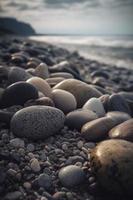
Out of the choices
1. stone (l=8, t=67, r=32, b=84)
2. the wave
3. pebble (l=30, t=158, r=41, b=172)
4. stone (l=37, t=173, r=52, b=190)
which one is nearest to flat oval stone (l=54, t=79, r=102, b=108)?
stone (l=8, t=67, r=32, b=84)

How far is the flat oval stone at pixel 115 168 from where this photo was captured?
198 cm

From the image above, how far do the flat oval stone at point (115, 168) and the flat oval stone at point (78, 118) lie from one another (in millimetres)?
717

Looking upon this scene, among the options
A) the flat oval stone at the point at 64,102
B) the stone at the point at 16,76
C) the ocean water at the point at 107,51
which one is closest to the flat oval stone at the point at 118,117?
the flat oval stone at the point at 64,102

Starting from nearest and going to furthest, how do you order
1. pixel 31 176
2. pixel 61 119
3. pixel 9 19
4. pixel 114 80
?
pixel 31 176 < pixel 61 119 < pixel 114 80 < pixel 9 19

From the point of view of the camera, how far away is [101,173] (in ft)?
6.71

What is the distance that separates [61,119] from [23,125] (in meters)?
0.39

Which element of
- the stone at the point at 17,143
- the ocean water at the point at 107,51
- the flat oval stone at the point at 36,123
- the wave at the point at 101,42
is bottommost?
the ocean water at the point at 107,51

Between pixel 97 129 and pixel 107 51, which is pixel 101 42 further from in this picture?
pixel 97 129

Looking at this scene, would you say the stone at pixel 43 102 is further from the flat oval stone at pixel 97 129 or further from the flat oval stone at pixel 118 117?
the flat oval stone at pixel 118 117

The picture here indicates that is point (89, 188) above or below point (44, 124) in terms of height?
below

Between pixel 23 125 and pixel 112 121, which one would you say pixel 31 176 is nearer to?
pixel 23 125

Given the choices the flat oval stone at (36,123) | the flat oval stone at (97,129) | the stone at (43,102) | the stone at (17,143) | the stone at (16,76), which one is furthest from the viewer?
the stone at (16,76)

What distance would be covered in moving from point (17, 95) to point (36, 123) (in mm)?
656

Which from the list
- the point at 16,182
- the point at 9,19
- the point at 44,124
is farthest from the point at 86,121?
the point at 9,19
